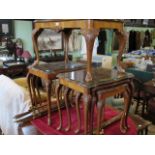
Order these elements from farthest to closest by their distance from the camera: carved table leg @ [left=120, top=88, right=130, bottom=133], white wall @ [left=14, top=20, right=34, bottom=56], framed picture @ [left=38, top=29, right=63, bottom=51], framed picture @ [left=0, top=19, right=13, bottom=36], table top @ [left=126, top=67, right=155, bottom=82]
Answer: framed picture @ [left=38, top=29, right=63, bottom=51] < white wall @ [left=14, top=20, right=34, bottom=56] < framed picture @ [left=0, top=19, right=13, bottom=36] < table top @ [left=126, top=67, right=155, bottom=82] < carved table leg @ [left=120, top=88, right=130, bottom=133]

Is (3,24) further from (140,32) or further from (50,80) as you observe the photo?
(140,32)

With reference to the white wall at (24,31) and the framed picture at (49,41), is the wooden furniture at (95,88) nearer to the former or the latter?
the white wall at (24,31)

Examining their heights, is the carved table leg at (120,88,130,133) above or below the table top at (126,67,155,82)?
above

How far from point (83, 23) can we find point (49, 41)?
3893mm

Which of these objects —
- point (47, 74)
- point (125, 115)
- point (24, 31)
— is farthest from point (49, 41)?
point (125, 115)

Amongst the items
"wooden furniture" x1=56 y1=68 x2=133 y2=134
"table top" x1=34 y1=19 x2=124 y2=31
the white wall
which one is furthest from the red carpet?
the white wall

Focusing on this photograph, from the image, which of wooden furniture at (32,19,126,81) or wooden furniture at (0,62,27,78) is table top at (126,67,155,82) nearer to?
wooden furniture at (0,62,27,78)

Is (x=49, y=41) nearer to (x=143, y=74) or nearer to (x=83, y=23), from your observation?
(x=143, y=74)

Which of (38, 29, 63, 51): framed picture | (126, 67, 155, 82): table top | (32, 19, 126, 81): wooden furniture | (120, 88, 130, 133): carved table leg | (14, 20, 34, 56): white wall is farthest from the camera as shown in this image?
(38, 29, 63, 51): framed picture

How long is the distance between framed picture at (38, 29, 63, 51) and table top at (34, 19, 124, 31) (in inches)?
135

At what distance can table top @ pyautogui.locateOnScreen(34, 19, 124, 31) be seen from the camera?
3.00 feet
